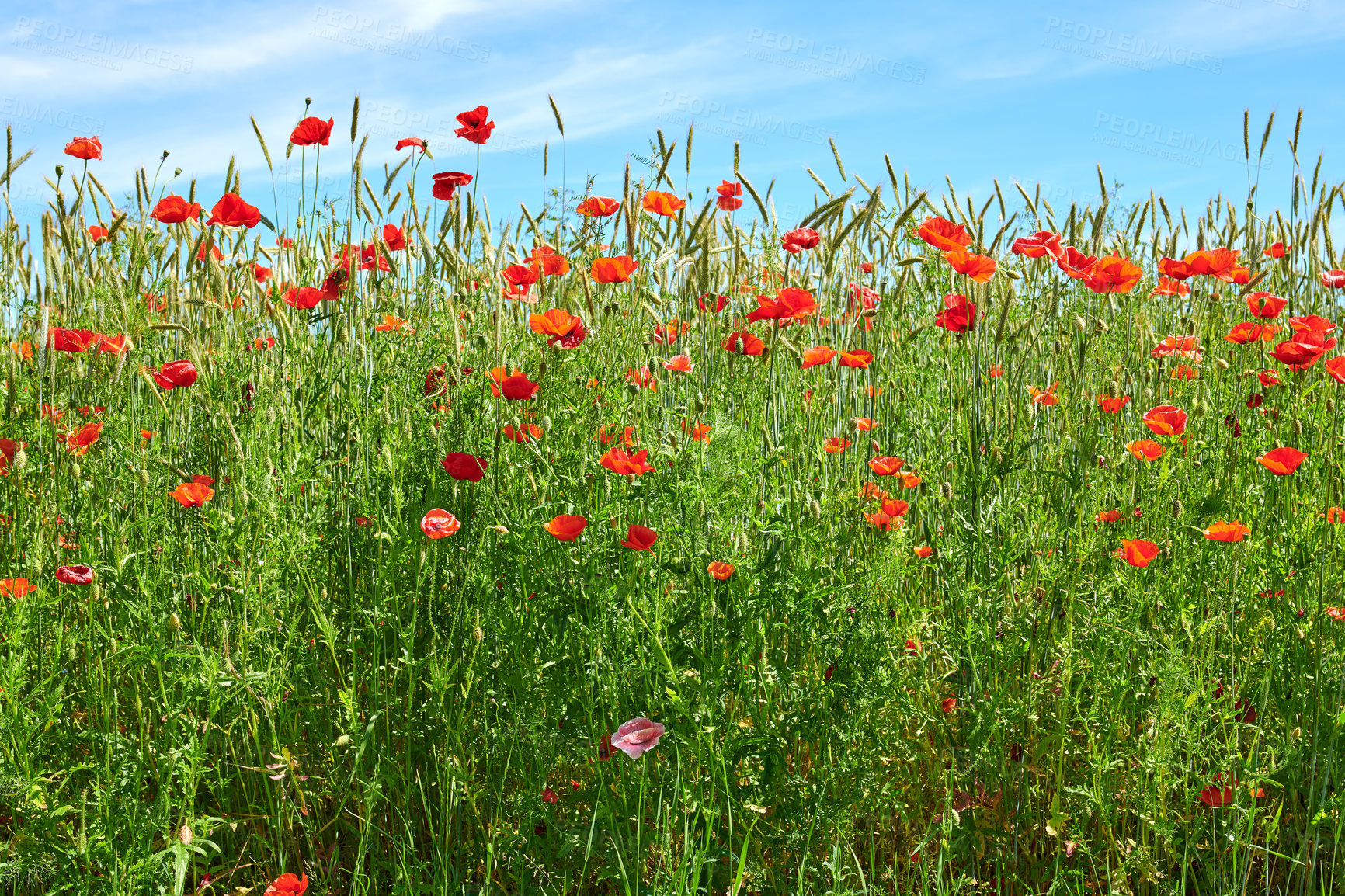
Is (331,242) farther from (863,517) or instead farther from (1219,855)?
(1219,855)

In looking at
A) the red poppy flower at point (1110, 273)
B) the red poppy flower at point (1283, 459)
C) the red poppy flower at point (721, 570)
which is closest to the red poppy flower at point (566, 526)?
the red poppy flower at point (721, 570)

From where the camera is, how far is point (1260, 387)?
296 centimetres

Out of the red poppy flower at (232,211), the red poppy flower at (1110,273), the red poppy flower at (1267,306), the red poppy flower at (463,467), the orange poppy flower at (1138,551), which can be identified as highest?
the red poppy flower at (232,211)

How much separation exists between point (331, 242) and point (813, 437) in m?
1.44

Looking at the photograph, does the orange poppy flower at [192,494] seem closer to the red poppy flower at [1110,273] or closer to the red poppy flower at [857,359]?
the red poppy flower at [857,359]

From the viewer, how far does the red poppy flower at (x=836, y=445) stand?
88.8 inches

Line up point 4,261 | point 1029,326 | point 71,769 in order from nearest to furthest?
point 71,769, point 1029,326, point 4,261

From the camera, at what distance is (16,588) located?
1.73 metres

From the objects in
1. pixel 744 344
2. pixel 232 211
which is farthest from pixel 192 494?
pixel 744 344

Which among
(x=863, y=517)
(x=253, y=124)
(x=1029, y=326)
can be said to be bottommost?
(x=863, y=517)

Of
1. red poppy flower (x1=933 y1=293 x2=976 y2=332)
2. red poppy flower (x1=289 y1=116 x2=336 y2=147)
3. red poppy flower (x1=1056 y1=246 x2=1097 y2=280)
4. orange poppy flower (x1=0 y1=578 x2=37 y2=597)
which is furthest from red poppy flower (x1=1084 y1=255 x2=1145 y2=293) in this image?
orange poppy flower (x1=0 y1=578 x2=37 y2=597)

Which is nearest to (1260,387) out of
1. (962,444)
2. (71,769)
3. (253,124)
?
(962,444)

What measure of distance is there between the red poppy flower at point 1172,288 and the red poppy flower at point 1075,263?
79 cm

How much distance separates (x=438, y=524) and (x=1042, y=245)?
4.77ft
